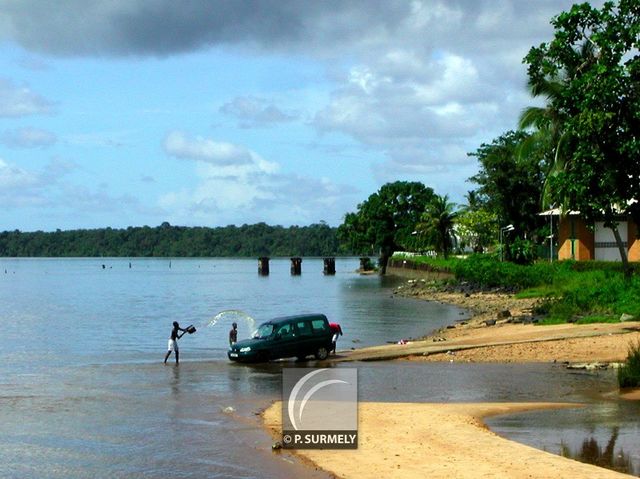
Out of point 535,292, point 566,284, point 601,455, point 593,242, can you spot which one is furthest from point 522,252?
point 601,455

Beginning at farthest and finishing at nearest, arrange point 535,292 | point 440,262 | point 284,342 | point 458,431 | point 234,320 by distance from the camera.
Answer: point 440,262 < point 535,292 < point 234,320 < point 284,342 < point 458,431

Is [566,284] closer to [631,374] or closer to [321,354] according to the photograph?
[321,354]

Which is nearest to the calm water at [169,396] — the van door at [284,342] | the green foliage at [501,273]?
the van door at [284,342]

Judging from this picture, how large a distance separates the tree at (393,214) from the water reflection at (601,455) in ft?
391

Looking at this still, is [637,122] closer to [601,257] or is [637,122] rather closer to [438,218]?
[601,257]

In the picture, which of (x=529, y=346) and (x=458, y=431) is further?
(x=529, y=346)

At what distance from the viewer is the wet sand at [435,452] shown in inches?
537

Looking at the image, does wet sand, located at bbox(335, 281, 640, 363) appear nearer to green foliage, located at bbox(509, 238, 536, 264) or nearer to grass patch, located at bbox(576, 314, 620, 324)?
grass patch, located at bbox(576, 314, 620, 324)

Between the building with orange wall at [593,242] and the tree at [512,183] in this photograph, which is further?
the tree at [512,183]

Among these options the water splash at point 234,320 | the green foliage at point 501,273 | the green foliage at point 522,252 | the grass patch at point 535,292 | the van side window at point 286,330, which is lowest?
the water splash at point 234,320

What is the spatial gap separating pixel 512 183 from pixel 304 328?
56548mm

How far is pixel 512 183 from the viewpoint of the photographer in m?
84.1

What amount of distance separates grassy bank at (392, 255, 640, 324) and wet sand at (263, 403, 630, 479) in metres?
20.3

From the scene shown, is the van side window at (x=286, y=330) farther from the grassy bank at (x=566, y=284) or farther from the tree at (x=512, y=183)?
the tree at (x=512, y=183)
